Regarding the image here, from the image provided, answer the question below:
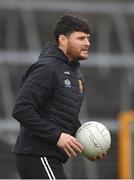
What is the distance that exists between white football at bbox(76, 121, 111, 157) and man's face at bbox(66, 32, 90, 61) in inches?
17.4

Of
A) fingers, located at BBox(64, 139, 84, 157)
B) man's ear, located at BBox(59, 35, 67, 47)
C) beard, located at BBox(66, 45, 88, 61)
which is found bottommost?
fingers, located at BBox(64, 139, 84, 157)

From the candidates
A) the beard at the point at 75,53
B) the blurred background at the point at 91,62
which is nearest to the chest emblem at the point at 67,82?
the beard at the point at 75,53

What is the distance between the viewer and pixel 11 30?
12.2m

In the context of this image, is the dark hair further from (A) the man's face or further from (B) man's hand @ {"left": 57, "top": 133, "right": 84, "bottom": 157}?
(B) man's hand @ {"left": 57, "top": 133, "right": 84, "bottom": 157}

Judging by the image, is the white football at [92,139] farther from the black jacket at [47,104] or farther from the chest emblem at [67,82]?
the chest emblem at [67,82]

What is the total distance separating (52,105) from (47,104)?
1.2 inches

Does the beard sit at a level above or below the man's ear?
below

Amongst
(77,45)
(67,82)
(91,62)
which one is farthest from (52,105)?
(91,62)

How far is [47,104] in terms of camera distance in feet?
14.4

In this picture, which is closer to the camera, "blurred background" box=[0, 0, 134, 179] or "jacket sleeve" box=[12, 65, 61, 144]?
"jacket sleeve" box=[12, 65, 61, 144]

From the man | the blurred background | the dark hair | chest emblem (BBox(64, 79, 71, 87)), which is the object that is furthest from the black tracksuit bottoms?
the blurred background

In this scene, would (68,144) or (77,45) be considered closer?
(68,144)

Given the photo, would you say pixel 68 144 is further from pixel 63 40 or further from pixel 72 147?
pixel 63 40

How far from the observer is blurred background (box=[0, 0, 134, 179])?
9.88 metres
